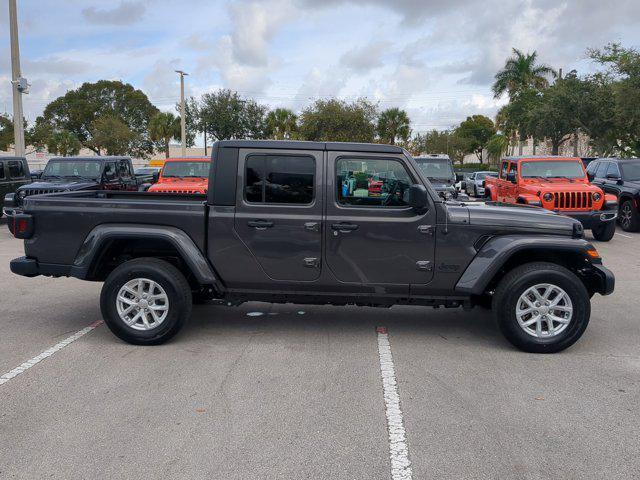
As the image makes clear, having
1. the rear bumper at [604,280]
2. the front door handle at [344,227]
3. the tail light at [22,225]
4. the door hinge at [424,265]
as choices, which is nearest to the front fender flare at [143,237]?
the tail light at [22,225]

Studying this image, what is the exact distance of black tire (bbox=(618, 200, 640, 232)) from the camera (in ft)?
47.6

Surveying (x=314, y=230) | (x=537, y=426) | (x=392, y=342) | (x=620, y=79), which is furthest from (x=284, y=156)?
(x=620, y=79)

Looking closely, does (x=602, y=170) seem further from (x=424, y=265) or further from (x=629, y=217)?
(x=424, y=265)

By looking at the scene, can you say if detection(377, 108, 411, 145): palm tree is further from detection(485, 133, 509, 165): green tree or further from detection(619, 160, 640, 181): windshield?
detection(619, 160, 640, 181): windshield

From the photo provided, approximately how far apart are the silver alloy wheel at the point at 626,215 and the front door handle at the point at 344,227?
11.6 metres

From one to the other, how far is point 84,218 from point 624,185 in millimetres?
13354

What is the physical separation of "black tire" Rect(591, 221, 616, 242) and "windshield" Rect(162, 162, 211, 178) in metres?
8.56

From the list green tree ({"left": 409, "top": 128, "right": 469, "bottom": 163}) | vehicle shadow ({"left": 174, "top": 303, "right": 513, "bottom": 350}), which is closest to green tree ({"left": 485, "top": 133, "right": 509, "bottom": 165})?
green tree ({"left": 409, "top": 128, "right": 469, "bottom": 163})

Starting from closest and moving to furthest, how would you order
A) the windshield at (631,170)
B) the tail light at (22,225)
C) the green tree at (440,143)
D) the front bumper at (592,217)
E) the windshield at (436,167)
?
the tail light at (22,225), the front bumper at (592,217), the windshield at (631,170), the windshield at (436,167), the green tree at (440,143)

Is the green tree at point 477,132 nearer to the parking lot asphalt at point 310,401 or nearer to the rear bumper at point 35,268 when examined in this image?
the parking lot asphalt at point 310,401

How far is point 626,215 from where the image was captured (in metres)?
14.8

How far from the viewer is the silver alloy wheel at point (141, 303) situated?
5562 millimetres

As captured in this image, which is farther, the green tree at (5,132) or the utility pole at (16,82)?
the green tree at (5,132)

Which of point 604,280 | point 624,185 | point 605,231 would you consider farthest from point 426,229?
point 624,185
